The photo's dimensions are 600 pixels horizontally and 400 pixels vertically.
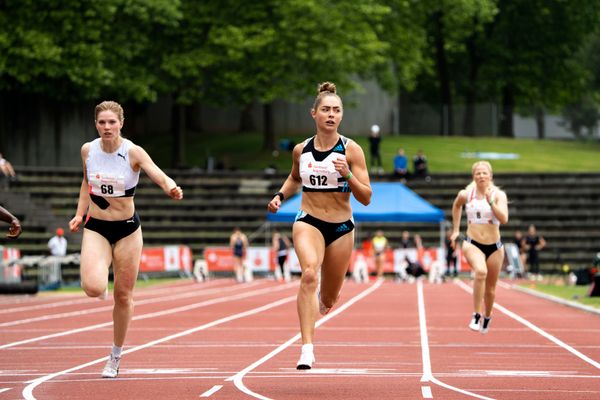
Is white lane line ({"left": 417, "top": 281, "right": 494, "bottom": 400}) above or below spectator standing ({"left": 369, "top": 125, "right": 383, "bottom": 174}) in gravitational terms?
below

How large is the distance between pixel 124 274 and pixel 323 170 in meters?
2.05

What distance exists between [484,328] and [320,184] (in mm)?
7028

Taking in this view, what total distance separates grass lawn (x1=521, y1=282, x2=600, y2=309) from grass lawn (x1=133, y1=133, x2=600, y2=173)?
76.6 feet

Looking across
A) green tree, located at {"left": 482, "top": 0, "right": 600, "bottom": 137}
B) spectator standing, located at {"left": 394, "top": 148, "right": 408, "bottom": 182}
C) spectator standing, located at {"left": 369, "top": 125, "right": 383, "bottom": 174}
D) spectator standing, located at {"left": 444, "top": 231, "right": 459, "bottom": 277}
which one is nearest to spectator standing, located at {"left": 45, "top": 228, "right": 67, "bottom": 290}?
spectator standing, located at {"left": 444, "top": 231, "right": 459, "bottom": 277}

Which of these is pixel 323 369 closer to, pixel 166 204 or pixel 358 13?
pixel 166 204

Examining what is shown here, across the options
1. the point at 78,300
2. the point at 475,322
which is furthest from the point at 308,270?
the point at 78,300

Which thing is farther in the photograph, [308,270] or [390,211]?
[390,211]

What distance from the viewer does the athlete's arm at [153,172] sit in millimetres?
12670

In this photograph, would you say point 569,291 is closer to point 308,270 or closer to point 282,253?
point 282,253

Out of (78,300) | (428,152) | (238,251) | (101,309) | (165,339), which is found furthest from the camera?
(428,152)

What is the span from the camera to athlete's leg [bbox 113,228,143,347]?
1327cm

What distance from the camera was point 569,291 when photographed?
35.9 metres

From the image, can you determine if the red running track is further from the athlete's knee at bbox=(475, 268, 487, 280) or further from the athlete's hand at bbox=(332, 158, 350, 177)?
the athlete's hand at bbox=(332, 158, 350, 177)

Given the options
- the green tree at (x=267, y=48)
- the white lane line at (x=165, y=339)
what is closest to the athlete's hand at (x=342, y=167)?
the white lane line at (x=165, y=339)
